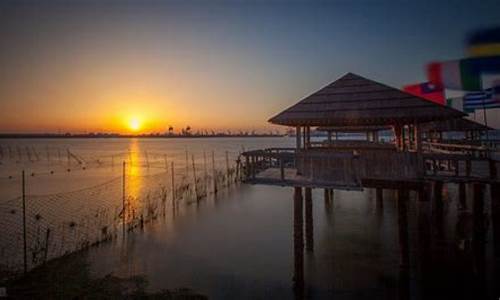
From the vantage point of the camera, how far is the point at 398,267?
12.1m

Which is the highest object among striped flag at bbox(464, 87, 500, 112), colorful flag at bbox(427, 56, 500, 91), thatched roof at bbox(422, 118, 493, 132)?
colorful flag at bbox(427, 56, 500, 91)

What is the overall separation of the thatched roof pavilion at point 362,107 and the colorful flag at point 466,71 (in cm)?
615

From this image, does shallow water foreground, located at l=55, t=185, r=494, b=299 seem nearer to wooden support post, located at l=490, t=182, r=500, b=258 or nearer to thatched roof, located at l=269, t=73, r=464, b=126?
wooden support post, located at l=490, t=182, r=500, b=258

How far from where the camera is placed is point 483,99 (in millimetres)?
19234

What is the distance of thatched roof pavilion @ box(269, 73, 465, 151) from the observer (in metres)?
10.6

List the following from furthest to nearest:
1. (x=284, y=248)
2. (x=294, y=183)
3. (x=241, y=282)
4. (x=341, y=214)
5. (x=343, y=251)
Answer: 1. (x=341, y=214)
2. (x=284, y=248)
3. (x=343, y=251)
4. (x=241, y=282)
5. (x=294, y=183)

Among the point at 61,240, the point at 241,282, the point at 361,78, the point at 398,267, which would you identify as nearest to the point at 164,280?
the point at 241,282

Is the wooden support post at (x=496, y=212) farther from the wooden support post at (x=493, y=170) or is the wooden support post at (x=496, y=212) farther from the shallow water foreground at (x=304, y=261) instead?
the shallow water foreground at (x=304, y=261)

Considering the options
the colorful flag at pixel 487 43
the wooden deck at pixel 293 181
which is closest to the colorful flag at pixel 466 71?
the colorful flag at pixel 487 43

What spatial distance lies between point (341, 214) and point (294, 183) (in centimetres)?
1206

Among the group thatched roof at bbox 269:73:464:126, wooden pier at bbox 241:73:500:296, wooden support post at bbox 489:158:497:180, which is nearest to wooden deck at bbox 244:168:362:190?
wooden pier at bbox 241:73:500:296

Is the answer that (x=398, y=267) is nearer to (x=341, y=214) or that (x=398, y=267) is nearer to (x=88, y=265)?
(x=341, y=214)

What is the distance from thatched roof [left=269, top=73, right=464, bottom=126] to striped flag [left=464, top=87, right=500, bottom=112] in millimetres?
11100

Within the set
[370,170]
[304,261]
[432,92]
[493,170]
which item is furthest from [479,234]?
[432,92]
